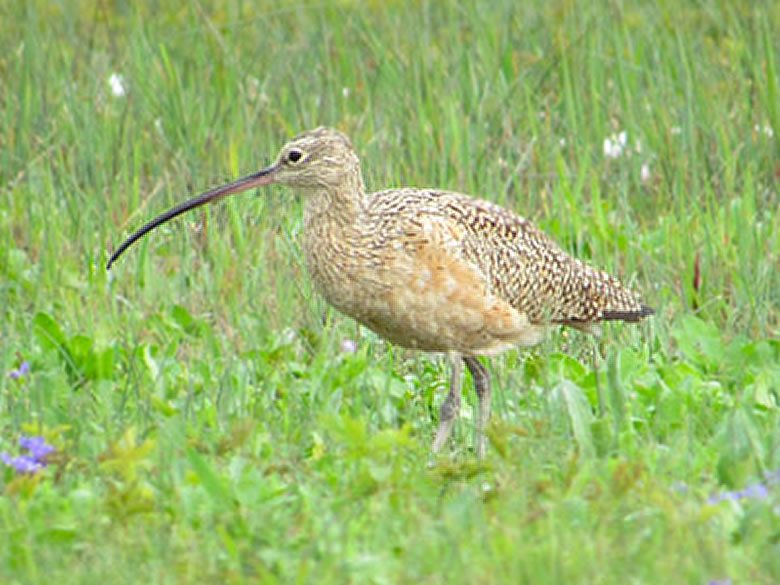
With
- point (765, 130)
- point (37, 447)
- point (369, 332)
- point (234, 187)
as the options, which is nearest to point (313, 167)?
point (234, 187)

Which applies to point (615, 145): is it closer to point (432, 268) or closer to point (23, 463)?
point (432, 268)

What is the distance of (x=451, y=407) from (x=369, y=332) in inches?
43.1

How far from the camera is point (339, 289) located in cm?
621

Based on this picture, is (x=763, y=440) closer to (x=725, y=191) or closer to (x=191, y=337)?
(x=191, y=337)

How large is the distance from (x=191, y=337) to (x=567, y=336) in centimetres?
166

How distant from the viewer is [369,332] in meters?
7.16

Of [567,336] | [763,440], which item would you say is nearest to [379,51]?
[567,336]

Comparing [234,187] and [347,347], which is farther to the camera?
[347,347]

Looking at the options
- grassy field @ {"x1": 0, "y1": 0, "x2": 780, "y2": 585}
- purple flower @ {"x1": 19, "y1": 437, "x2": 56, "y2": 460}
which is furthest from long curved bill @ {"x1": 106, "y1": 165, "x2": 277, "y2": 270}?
purple flower @ {"x1": 19, "y1": 437, "x2": 56, "y2": 460}

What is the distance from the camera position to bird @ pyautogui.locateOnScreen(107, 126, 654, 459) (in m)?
6.20

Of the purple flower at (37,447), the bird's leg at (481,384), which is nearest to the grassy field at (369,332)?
the purple flower at (37,447)

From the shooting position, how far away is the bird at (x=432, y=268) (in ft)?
20.3

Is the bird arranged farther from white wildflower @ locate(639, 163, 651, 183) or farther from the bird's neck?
white wildflower @ locate(639, 163, 651, 183)

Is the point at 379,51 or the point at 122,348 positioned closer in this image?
the point at 122,348
